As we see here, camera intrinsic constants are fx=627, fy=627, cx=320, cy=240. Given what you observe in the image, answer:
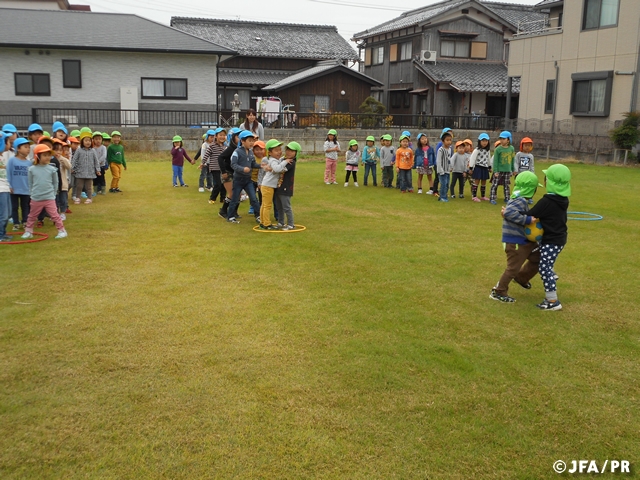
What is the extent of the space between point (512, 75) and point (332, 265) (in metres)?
27.2

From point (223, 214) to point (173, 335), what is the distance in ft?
22.5

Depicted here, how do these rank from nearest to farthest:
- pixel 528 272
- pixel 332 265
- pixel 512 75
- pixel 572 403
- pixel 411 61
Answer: pixel 572 403
pixel 528 272
pixel 332 265
pixel 512 75
pixel 411 61

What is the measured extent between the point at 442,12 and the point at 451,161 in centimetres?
2735

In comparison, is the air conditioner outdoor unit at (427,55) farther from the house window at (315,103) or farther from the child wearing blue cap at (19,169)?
the child wearing blue cap at (19,169)

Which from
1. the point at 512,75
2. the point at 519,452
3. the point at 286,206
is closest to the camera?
the point at 519,452

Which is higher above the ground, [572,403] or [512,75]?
[512,75]

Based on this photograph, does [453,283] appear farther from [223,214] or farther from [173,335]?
[223,214]

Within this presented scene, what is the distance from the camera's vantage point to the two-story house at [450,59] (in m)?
38.9

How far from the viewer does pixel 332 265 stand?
8.68 meters

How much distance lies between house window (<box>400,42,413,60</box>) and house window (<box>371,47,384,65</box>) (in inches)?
95.8

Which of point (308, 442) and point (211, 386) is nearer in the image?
point (308, 442)

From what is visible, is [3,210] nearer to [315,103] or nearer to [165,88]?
[165,88]

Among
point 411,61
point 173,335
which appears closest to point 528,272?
point 173,335

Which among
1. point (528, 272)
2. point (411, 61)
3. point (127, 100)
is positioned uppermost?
point (411, 61)
